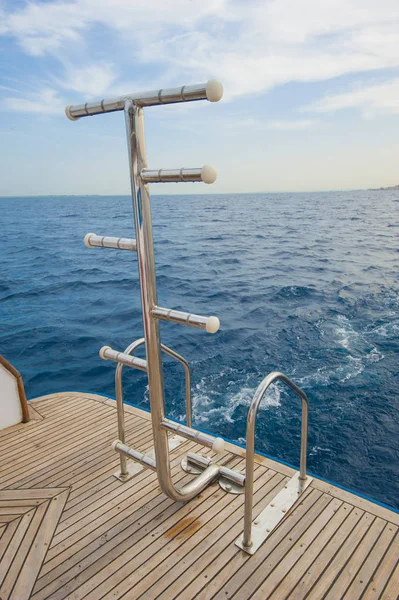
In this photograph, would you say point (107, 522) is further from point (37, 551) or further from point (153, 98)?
point (153, 98)

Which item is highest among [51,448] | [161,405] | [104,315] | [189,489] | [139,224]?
[139,224]

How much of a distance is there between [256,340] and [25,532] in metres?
6.48

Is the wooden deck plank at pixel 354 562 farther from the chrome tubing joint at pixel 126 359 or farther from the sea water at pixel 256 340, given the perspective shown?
the sea water at pixel 256 340

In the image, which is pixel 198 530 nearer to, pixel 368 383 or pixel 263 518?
pixel 263 518

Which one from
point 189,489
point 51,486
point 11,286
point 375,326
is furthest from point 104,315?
point 189,489

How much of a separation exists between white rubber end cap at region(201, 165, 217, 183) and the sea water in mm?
4211

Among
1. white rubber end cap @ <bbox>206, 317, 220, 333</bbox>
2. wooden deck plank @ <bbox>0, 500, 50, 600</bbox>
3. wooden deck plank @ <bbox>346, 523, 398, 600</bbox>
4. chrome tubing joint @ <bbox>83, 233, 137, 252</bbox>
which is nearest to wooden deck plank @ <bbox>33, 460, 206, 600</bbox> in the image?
wooden deck plank @ <bbox>0, 500, 50, 600</bbox>

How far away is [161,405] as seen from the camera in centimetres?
236

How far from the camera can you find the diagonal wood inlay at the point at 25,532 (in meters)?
2.35

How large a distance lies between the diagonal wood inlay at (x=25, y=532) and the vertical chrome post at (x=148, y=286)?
92 cm

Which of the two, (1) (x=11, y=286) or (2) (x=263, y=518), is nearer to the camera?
(2) (x=263, y=518)

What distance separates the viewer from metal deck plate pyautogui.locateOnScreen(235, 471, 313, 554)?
8.36 ft

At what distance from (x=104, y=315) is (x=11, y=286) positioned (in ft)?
18.7

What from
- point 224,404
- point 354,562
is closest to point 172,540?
point 354,562
